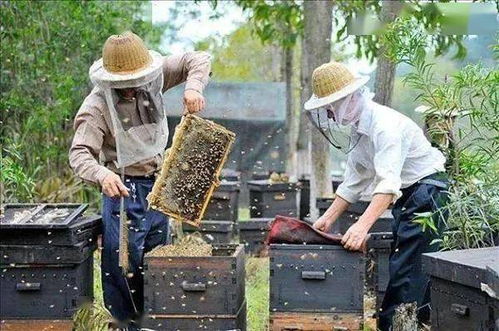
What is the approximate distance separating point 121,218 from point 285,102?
36.2 feet

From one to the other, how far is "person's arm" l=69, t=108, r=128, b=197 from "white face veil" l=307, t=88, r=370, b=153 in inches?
37.4

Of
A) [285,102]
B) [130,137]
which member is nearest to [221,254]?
[130,137]

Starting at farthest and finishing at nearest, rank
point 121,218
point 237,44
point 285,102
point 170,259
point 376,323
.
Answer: point 237,44
point 285,102
point 376,323
point 121,218
point 170,259

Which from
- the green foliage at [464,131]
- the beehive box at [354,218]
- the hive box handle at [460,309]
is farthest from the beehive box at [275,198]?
the hive box handle at [460,309]

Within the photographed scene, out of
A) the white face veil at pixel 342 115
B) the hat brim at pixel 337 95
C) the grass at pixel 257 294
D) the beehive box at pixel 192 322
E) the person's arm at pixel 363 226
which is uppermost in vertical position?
the hat brim at pixel 337 95

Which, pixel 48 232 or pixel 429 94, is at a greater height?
pixel 429 94

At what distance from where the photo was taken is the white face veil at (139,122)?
4.35 meters

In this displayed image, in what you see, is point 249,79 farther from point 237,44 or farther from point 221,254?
point 221,254

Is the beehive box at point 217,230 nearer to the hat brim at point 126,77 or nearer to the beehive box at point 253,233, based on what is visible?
the beehive box at point 253,233

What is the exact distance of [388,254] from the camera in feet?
15.8

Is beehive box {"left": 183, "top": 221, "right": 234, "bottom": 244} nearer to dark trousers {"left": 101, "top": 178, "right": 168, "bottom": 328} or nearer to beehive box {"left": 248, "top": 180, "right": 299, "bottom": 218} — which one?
beehive box {"left": 248, "top": 180, "right": 299, "bottom": 218}

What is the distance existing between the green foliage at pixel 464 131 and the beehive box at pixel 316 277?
0.38 meters

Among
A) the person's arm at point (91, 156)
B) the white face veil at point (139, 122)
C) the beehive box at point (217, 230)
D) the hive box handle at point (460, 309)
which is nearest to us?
the hive box handle at point (460, 309)

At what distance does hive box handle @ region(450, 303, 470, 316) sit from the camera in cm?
320
